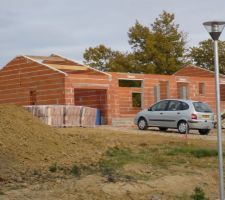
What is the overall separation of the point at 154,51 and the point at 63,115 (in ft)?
106

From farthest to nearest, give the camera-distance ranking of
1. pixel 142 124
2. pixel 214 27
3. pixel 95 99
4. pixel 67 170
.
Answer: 1. pixel 95 99
2. pixel 142 124
3. pixel 67 170
4. pixel 214 27

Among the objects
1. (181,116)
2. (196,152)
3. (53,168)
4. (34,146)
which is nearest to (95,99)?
(181,116)

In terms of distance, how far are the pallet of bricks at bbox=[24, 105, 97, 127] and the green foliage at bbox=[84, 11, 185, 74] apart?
29.6 metres

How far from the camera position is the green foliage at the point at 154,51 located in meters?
56.1

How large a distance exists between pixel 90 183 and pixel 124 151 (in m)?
4.72

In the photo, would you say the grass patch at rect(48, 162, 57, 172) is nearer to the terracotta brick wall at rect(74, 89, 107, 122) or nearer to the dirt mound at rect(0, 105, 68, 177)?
the dirt mound at rect(0, 105, 68, 177)

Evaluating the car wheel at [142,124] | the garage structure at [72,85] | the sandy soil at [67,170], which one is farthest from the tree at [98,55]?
the sandy soil at [67,170]

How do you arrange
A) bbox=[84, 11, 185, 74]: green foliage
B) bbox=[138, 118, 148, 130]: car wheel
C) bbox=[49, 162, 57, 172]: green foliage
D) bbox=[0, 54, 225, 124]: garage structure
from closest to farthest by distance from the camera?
bbox=[49, 162, 57, 172]: green foliage < bbox=[138, 118, 148, 130]: car wheel < bbox=[0, 54, 225, 124]: garage structure < bbox=[84, 11, 185, 74]: green foliage

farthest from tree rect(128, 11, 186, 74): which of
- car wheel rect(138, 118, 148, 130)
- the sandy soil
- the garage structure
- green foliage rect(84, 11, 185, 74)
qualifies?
the sandy soil

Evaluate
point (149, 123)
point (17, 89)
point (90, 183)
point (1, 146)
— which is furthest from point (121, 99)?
point (90, 183)

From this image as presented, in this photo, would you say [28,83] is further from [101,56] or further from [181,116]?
[101,56]

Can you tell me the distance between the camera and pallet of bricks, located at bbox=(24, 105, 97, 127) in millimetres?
24094

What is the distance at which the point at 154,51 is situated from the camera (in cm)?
5612

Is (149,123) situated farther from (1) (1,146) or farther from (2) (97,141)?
(1) (1,146)
